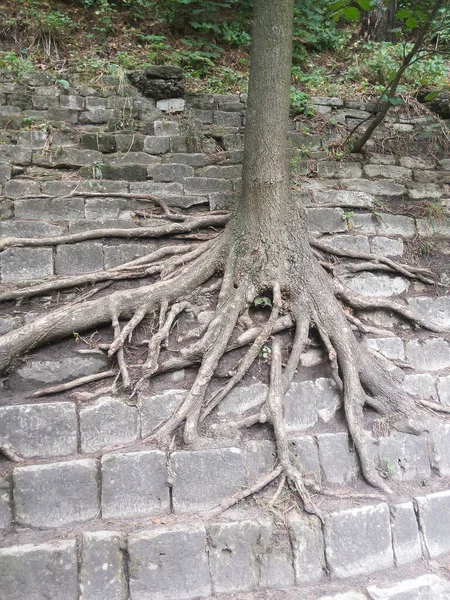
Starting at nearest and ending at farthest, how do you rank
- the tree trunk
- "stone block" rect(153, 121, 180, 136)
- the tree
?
the tree < "stone block" rect(153, 121, 180, 136) < the tree trunk

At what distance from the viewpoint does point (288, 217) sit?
3207 millimetres

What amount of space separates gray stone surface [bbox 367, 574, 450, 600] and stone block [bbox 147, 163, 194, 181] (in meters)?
3.24

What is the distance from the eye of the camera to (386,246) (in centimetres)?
378

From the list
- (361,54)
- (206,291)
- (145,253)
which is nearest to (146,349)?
(206,291)

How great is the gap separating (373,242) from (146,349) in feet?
6.67

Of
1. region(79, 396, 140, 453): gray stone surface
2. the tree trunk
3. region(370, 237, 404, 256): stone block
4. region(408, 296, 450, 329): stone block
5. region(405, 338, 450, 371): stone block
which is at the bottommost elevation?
region(79, 396, 140, 453): gray stone surface

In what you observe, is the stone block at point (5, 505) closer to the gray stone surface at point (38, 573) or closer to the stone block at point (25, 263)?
the gray stone surface at point (38, 573)

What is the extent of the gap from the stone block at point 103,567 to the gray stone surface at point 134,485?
0.53ft

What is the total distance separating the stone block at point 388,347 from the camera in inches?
127

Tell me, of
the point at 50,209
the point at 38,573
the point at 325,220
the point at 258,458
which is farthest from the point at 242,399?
the point at 50,209

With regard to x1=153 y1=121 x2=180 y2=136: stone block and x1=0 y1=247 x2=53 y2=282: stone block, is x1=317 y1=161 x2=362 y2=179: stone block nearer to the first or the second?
x1=153 y1=121 x2=180 y2=136: stone block

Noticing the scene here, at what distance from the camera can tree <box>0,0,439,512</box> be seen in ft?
8.89

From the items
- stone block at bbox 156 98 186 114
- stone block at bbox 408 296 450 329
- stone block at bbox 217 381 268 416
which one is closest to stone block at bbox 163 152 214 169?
stone block at bbox 156 98 186 114

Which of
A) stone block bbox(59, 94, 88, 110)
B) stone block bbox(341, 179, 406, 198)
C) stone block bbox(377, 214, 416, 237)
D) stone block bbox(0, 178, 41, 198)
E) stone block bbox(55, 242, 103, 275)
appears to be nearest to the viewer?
stone block bbox(55, 242, 103, 275)
